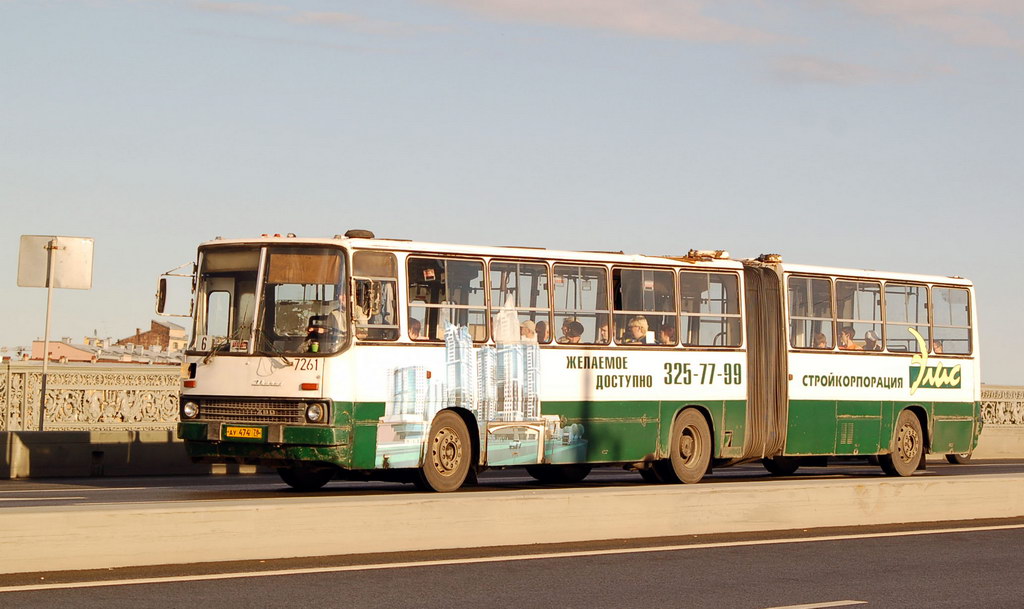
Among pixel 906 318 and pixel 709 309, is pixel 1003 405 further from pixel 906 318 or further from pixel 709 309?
pixel 709 309

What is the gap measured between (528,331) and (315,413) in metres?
3.31

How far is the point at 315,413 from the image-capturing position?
17656mm

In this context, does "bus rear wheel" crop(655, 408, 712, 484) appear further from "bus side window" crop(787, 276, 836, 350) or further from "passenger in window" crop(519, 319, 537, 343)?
"passenger in window" crop(519, 319, 537, 343)

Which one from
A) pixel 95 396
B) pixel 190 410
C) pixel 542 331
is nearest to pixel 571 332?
pixel 542 331

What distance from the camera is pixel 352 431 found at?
17703mm

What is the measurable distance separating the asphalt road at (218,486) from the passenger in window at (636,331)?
6.29 ft

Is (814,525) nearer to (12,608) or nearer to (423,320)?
(423,320)

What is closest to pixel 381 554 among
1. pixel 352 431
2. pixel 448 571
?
pixel 448 571

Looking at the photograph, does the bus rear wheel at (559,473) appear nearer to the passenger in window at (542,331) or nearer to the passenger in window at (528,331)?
the passenger in window at (542,331)

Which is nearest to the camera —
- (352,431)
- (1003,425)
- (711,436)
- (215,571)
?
(215,571)

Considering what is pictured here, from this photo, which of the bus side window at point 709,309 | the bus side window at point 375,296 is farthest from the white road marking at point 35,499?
the bus side window at point 709,309

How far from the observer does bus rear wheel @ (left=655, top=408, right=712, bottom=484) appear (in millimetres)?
21750

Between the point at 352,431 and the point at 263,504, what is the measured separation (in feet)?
17.3

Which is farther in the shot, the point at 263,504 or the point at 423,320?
the point at 423,320
